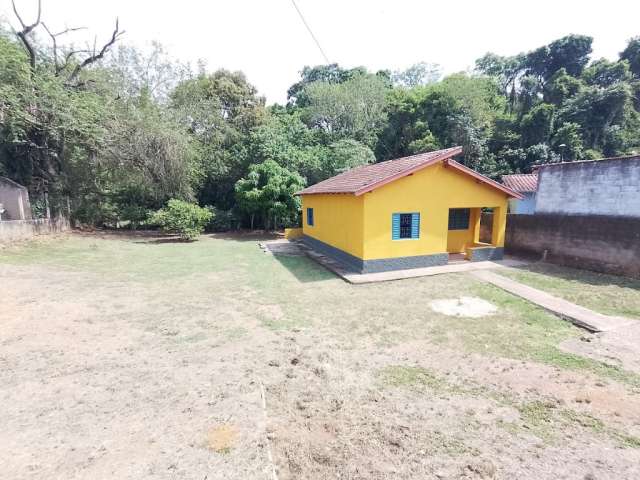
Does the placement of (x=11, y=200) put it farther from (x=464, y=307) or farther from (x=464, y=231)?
(x=464, y=231)

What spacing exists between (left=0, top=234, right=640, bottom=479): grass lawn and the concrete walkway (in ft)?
1.11

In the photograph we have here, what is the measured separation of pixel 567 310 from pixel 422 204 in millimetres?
5027

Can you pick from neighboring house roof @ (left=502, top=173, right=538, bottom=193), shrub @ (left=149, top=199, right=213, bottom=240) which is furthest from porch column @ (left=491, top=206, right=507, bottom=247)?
shrub @ (left=149, top=199, right=213, bottom=240)

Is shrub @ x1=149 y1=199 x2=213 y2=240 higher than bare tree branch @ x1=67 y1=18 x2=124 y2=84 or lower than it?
lower

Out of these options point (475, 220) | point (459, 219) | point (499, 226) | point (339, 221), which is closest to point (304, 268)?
point (339, 221)

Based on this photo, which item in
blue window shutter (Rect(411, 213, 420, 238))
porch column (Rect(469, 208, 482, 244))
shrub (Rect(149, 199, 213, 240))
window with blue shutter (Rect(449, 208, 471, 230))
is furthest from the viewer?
shrub (Rect(149, 199, 213, 240))

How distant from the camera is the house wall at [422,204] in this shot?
32.7ft

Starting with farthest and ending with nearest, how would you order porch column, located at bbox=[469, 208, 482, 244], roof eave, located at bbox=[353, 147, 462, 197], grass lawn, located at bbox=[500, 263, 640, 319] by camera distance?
1. porch column, located at bbox=[469, 208, 482, 244]
2. roof eave, located at bbox=[353, 147, 462, 197]
3. grass lawn, located at bbox=[500, 263, 640, 319]

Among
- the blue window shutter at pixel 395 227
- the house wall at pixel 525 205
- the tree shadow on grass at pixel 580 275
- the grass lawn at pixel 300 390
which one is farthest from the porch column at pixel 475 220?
the house wall at pixel 525 205

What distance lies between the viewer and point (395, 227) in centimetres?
1033

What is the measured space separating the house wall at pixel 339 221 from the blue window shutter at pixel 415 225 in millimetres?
1852

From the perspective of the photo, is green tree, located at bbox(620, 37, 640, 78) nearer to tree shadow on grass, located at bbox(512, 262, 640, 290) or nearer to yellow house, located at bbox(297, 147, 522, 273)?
yellow house, located at bbox(297, 147, 522, 273)

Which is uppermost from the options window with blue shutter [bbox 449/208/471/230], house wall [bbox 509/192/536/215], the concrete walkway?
house wall [bbox 509/192/536/215]

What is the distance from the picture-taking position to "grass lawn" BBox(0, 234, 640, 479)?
2979 millimetres
